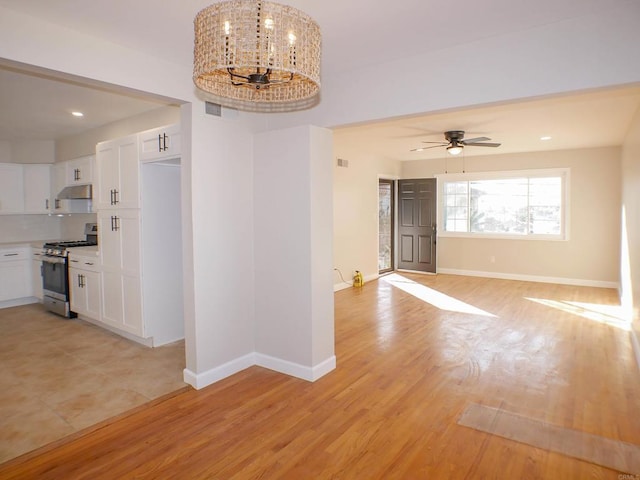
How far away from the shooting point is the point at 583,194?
7156mm

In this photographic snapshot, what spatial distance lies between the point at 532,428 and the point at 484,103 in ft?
7.06

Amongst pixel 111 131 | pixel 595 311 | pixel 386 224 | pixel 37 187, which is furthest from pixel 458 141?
pixel 37 187

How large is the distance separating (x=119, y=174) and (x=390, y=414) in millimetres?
3556

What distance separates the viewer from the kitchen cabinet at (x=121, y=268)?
4.02 meters

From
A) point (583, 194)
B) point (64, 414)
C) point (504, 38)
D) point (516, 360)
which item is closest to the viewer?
point (504, 38)

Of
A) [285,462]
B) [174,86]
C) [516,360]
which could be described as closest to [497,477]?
[285,462]

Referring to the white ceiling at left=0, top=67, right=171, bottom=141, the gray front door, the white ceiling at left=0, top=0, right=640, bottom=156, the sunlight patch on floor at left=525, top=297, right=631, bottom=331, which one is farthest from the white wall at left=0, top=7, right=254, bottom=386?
the gray front door

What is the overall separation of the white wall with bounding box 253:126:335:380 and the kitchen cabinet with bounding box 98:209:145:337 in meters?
1.36

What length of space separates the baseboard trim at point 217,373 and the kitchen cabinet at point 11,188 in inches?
193

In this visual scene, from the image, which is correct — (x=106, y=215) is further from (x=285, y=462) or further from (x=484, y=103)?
(x=484, y=103)

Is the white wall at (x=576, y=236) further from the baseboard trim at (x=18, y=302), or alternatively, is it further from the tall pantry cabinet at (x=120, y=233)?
the baseboard trim at (x=18, y=302)

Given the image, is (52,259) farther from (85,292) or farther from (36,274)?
(85,292)

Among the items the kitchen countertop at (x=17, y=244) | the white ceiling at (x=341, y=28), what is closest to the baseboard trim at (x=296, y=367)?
the white ceiling at (x=341, y=28)

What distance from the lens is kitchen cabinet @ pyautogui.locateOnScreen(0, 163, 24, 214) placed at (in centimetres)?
602
